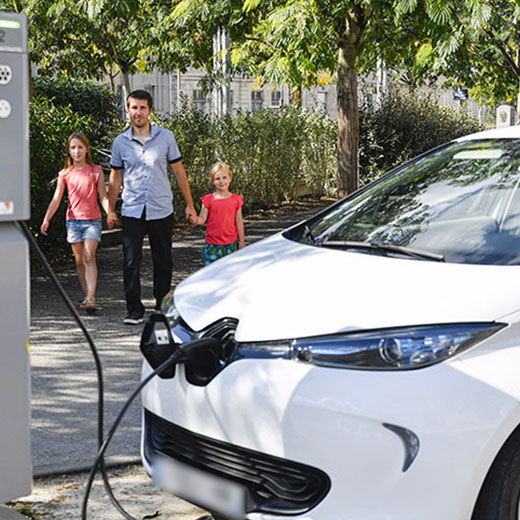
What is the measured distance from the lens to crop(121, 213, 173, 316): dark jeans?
7484 millimetres

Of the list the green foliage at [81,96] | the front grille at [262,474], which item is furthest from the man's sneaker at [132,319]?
the green foliage at [81,96]

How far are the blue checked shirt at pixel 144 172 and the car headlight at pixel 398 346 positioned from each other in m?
4.67

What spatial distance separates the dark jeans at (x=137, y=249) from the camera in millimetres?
7484

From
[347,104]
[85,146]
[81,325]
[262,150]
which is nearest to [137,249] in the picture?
[85,146]

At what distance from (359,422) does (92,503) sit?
5.32 feet

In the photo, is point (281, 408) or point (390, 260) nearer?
point (281, 408)

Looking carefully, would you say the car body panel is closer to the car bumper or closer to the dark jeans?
the car bumper

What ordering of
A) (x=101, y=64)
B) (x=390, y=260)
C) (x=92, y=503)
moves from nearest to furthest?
(x=390, y=260) < (x=92, y=503) < (x=101, y=64)

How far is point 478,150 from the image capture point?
4.37 meters

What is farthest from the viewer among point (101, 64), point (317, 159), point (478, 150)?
point (101, 64)

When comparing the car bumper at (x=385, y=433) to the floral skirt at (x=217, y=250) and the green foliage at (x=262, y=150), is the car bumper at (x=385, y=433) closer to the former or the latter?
the floral skirt at (x=217, y=250)

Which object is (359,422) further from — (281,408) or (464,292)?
(464,292)

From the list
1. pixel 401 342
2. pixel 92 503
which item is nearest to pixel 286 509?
pixel 401 342

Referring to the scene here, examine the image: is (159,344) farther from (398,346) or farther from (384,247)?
(384,247)
